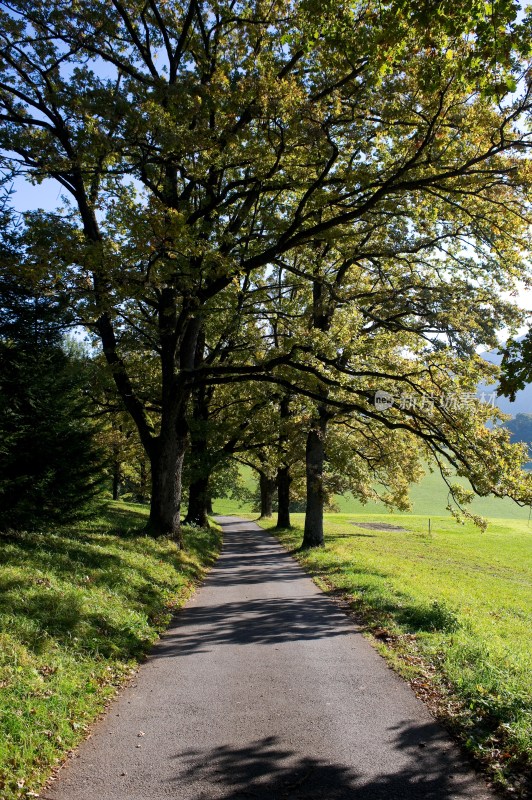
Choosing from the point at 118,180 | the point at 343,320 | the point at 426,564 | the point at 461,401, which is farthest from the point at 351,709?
the point at 426,564

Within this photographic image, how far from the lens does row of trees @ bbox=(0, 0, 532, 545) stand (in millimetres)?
8383

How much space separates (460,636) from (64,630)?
5648 millimetres

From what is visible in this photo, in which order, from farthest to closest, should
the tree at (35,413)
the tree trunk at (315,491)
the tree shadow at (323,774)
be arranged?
the tree trunk at (315,491), the tree at (35,413), the tree shadow at (323,774)

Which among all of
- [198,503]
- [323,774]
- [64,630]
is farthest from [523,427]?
[323,774]

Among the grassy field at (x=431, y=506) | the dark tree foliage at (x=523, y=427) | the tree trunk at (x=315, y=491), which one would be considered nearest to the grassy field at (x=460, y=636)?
the tree trunk at (x=315, y=491)

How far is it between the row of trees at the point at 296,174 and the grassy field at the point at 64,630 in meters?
4.28

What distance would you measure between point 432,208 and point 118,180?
6708 mm

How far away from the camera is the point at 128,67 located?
11633mm

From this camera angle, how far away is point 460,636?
8.16 meters

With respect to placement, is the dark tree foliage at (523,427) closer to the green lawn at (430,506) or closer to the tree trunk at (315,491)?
the green lawn at (430,506)

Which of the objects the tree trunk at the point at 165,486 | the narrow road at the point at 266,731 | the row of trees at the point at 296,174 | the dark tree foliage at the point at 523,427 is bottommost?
the narrow road at the point at 266,731

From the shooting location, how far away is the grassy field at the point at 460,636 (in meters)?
5.12

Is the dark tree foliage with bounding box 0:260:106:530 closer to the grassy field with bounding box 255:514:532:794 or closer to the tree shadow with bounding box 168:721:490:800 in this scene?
the tree shadow with bounding box 168:721:490:800

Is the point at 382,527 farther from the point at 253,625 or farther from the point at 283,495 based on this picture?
the point at 253,625
